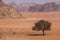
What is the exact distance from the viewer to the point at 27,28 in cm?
1109

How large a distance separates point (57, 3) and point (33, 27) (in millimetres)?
1884

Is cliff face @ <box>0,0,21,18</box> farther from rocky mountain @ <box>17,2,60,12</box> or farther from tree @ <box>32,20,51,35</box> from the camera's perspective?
tree @ <box>32,20,51,35</box>

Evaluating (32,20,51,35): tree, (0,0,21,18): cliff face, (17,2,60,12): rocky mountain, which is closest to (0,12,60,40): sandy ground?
(32,20,51,35): tree

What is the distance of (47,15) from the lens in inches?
447

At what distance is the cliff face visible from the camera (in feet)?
38.6

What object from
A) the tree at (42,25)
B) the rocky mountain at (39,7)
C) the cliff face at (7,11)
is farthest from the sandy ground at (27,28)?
the cliff face at (7,11)

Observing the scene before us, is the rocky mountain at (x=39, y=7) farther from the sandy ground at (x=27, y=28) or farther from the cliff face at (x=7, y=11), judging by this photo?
the cliff face at (x=7, y=11)

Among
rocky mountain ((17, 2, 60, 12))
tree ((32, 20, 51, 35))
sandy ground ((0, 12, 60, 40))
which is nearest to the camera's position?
sandy ground ((0, 12, 60, 40))

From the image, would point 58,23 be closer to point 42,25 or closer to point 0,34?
point 42,25

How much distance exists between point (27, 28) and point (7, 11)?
5.88ft

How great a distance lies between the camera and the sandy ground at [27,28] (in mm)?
10734

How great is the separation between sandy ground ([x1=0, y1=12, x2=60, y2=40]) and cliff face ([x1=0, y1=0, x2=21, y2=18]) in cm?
44

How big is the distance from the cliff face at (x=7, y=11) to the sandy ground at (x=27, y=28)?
442 millimetres

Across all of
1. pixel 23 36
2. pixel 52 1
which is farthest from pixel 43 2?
pixel 23 36
